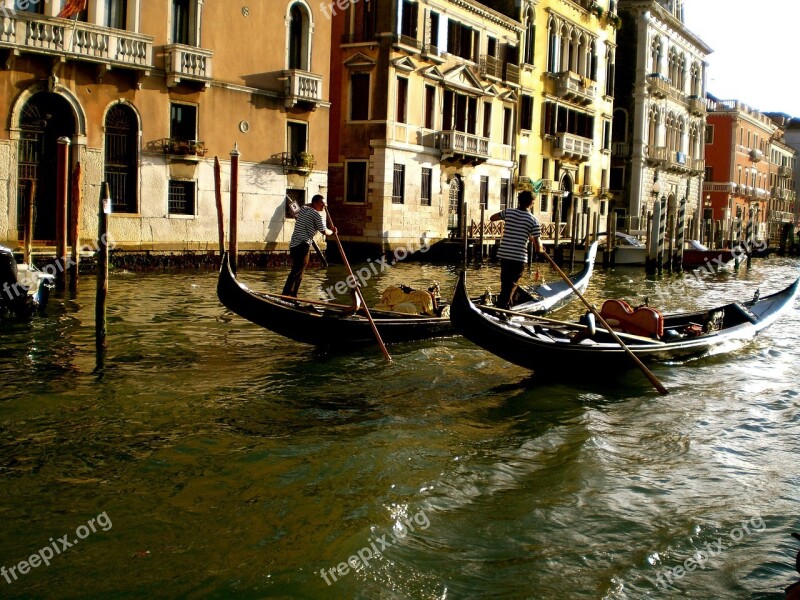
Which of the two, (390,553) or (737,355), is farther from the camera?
(737,355)

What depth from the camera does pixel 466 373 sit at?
6254 millimetres

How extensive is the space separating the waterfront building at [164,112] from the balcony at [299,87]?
0.06 feet

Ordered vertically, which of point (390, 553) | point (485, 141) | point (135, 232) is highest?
point (485, 141)

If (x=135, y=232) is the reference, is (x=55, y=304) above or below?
below

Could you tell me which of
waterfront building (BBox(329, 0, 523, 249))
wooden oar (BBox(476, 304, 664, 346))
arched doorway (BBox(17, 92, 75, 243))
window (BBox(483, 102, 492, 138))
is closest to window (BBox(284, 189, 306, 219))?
waterfront building (BBox(329, 0, 523, 249))

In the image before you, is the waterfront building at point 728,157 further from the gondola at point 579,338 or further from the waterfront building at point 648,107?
the gondola at point 579,338

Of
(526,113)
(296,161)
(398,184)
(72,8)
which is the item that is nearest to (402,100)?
(398,184)

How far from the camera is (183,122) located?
44.2ft

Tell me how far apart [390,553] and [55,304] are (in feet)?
21.9

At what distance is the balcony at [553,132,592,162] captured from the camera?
23.7 metres

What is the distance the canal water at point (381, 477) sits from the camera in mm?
3006

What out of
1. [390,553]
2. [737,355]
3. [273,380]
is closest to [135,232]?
[273,380]

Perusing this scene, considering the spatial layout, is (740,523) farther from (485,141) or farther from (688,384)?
(485,141)

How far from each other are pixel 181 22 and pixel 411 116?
6046 millimetres
